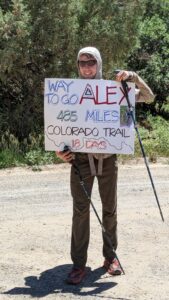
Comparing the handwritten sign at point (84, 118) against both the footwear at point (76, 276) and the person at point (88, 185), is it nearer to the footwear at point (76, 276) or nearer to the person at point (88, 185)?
the person at point (88, 185)

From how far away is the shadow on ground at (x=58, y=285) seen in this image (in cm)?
519

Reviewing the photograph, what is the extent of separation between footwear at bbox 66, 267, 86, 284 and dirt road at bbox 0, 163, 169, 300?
0.18ft

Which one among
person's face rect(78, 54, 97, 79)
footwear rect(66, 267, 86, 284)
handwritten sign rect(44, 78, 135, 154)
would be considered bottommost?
footwear rect(66, 267, 86, 284)

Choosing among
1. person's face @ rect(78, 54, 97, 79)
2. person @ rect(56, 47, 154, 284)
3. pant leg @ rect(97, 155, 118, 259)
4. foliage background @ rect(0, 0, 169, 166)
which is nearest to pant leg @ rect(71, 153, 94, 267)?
person @ rect(56, 47, 154, 284)

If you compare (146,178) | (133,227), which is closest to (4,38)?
(146,178)

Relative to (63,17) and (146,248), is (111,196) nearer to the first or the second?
(146,248)

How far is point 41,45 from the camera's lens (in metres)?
11.1

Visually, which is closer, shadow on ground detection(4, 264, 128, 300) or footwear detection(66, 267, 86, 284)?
shadow on ground detection(4, 264, 128, 300)

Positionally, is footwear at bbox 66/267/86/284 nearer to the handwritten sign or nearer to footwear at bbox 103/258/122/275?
footwear at bbox 103/258/122/275

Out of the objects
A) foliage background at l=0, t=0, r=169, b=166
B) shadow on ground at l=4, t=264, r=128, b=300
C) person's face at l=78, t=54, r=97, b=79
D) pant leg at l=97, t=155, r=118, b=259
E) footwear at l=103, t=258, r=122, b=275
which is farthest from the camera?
foliage background at l=0, t=0, r=169, b=166

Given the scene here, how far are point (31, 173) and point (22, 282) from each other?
4.59m

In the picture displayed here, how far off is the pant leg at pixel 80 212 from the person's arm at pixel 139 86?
2.34 feet

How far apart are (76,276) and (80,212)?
556 mm

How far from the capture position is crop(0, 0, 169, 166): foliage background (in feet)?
34.4
